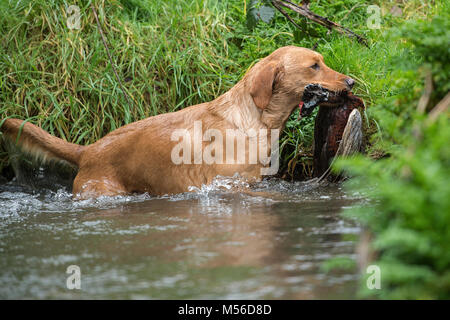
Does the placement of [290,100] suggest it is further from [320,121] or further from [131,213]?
[131,213]

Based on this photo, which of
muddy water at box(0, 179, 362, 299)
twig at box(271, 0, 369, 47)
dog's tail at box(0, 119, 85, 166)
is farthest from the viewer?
twig at box(271, 0, 369, 47)

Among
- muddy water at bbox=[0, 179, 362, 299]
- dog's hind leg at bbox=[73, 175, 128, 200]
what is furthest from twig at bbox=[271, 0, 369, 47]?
dog's hind leg at bbox=[73, 175, 128, 200]

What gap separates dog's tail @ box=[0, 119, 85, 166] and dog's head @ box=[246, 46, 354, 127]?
180 cm

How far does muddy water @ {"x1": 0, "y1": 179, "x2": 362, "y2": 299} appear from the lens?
2539 millimetres

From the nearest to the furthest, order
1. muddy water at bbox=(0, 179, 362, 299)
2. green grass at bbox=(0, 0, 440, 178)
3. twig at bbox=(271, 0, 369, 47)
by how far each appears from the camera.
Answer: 1. muddy water at bbox=(0, 179, 362, 299)
2. twig at bbox=(271, 0, 369, 47)
3. green grass at bbox=(0, 0, 440, 178)

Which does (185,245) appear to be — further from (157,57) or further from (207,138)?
(157,57)

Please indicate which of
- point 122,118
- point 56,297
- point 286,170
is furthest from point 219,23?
point 56,297

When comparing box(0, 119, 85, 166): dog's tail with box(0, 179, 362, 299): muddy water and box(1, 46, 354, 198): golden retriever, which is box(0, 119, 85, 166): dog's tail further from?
box(0, 179, 362, 299): muddy water

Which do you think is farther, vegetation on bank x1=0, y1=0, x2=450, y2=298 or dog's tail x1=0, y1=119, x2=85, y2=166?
vegetation on bank x1=0, y1=0, x2=450, y2=298

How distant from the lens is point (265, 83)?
16.6 feet

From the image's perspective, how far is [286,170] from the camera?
19.4 ft

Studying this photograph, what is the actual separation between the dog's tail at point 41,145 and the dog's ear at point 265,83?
1755mm
